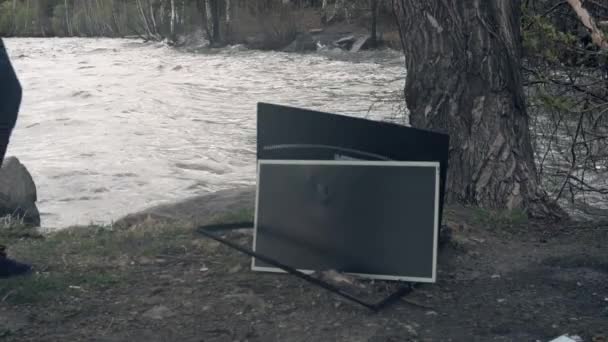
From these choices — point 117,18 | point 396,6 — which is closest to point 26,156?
point 396,6

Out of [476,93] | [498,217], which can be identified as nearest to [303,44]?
[476,93]

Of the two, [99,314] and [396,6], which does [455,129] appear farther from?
[99,314]

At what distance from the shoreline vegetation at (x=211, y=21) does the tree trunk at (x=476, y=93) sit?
22860mm

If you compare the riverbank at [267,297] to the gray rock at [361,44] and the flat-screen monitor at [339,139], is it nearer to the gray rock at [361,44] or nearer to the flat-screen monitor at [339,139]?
the flat-screen monitor at [339,139]

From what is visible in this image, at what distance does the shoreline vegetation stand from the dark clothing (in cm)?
2528

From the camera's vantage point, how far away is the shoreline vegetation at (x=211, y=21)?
36312 mm

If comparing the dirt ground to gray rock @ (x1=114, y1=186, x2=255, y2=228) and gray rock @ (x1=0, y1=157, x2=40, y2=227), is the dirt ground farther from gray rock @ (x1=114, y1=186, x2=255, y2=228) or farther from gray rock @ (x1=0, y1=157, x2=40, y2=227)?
gray rock @ (x1=0, y1=157, x2=40, y2=227)

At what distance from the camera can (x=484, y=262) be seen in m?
5.53

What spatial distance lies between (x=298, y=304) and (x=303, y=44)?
31.5 metres

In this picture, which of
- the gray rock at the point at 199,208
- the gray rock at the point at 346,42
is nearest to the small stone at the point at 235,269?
the gray rock at the point at 199,208

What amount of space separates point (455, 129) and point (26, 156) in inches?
456

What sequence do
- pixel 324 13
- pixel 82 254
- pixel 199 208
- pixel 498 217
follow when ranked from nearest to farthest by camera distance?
pixel 82 254
pixel 498 217
pixel 199 208
pixel 324 13

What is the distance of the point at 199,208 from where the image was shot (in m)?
8.71

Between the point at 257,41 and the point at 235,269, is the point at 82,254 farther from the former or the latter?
the point at 257,41
